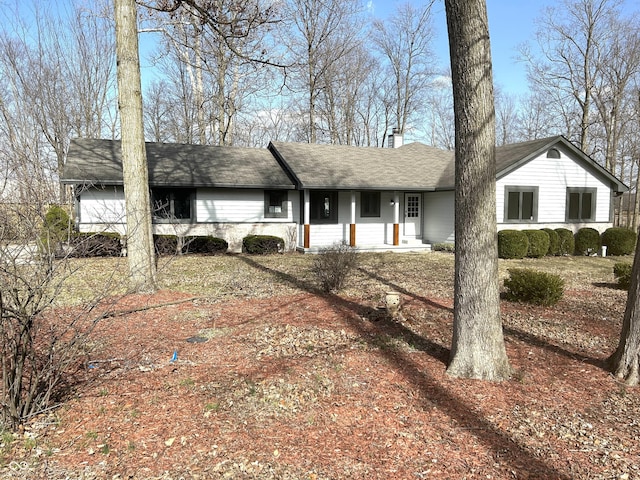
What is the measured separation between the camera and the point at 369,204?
17562mm

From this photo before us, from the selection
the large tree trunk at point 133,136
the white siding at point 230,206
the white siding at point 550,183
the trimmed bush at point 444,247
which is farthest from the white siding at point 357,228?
the large tree trunk at point 133,136

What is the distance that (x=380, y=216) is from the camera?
17.7 m

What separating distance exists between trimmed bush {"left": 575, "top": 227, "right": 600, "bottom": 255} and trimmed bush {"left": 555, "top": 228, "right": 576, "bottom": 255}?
461mm

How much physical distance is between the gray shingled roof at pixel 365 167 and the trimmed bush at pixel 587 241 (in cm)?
540

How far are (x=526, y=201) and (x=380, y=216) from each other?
570 cm

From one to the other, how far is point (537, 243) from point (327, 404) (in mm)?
13720

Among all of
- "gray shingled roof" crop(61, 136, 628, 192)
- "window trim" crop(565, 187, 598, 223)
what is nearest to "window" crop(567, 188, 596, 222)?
"window trim" crop(565, 187, 598, 223)

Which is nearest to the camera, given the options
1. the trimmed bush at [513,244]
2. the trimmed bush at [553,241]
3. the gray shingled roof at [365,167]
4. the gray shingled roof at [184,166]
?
the gray shingled roof at [184,166]

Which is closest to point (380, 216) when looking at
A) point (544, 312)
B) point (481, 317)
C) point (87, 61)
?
point (544, 312)

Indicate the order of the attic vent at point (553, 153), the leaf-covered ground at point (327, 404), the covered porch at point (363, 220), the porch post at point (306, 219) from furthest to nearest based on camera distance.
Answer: the attic vent at point (553, 153)
the covered porch at point (363, 220)
the porch post at point (306, 219)
the leaf-covered ground at point (327, 404)

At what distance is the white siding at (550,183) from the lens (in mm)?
15922

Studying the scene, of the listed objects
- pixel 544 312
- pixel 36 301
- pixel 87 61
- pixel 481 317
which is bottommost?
pixel 544 312

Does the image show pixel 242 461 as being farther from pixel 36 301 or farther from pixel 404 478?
pixel 36 301

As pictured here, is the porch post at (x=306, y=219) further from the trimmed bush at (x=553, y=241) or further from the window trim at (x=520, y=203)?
the trimmed bush at (x=553, y=241)
